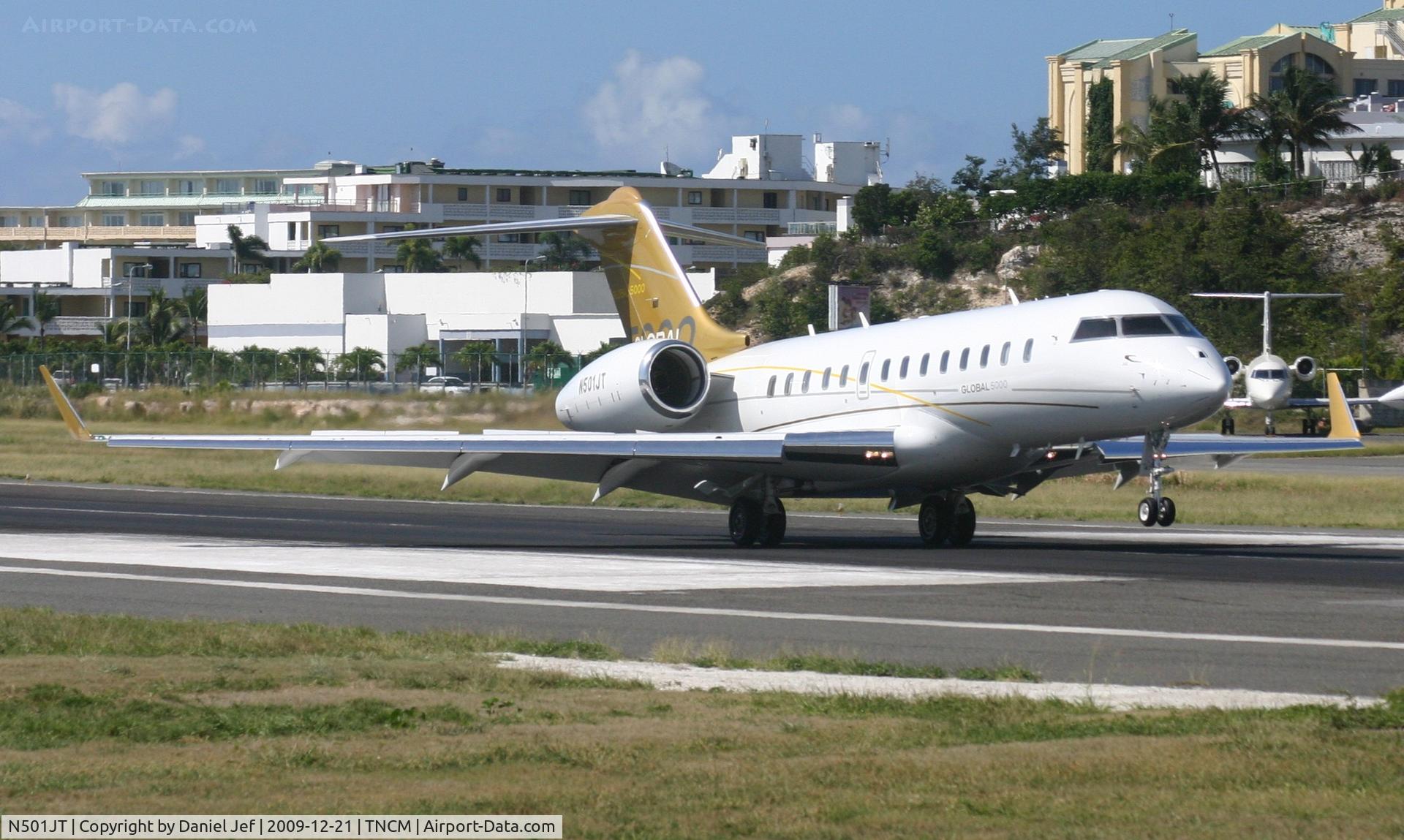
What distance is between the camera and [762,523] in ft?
89.1

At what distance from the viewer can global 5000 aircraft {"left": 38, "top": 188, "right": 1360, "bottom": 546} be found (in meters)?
22.7

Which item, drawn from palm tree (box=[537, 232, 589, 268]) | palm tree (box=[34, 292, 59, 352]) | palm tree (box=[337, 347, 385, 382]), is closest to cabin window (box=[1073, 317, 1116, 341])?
palm tree (box=[337, 347, 385, 382])

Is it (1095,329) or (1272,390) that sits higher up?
(1095,329)

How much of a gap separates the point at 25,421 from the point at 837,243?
169 ft

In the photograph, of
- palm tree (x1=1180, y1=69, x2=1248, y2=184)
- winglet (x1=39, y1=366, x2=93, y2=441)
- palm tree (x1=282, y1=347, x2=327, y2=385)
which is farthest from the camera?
palm tree (x1=1180, y1=69, x2=1248, y2=184)

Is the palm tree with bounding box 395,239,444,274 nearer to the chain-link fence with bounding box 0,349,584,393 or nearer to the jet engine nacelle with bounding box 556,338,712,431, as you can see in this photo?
the chain-link fence with bounding box 0,349,584,393

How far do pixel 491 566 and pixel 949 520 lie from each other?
23.7ft

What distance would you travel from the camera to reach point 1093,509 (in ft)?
118

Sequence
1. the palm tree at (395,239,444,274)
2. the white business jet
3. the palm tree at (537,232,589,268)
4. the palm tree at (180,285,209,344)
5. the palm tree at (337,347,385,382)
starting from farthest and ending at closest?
1. the palm tree at (537,232,589,268)
2. the palm tree at (395,239,444,274)
3. the palm tree at (180,285,209,344)
4. the palm tree at (337,347,385,382)
5. the white business jet

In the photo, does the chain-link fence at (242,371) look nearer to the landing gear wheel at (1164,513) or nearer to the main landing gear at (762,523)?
the main landing gear at (762,523)

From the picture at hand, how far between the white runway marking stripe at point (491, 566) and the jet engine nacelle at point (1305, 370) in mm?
46628

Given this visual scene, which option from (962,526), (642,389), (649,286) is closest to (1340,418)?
(962,526)

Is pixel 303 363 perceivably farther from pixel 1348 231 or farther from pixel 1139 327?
pixel 1139 327

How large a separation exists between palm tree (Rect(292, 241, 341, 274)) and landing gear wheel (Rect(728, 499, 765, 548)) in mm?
104567
